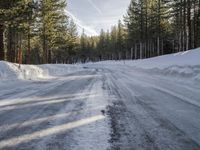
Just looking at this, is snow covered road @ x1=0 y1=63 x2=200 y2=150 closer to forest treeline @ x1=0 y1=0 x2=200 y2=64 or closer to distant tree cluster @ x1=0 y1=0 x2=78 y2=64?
distant tree cluster @ x1=0 y1=0 x2=78 y2=64

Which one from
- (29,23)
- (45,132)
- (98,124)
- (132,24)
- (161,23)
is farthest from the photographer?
(132,24)

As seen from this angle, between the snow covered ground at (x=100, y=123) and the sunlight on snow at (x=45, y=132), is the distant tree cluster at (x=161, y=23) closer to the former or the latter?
the snow covered ground at (x=100, y=123)

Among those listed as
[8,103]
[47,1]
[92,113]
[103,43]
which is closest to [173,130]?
[92,113]

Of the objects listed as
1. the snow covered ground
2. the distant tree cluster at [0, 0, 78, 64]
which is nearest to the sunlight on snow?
the snow covered ground

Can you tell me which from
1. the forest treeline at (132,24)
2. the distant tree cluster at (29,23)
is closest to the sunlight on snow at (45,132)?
the distant tree cluster at (29,23)

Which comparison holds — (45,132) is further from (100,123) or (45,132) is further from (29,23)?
(29,23)

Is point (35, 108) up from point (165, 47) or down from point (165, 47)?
down

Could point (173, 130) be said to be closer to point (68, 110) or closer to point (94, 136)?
point (94, 136)

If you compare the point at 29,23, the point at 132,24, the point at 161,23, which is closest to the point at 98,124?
the point at 29,23

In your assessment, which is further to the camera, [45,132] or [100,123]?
[100,123]

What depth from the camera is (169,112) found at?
23.8 ft

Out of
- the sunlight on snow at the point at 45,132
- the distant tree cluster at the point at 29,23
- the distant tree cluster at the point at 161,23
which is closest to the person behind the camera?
the sunlight on snow at the point at 45,132

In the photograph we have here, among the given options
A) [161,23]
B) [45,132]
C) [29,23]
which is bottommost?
[45,132]

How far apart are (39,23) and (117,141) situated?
4782 cm
